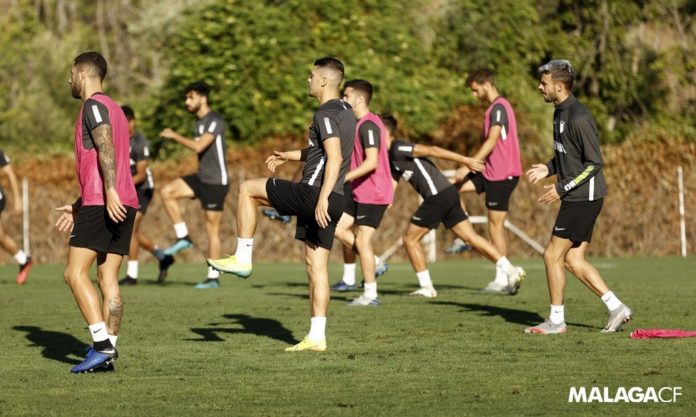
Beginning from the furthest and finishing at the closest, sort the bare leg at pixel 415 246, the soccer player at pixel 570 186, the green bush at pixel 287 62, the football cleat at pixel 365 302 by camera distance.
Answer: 1. the green bush at pixel 287 62
2. the bare leg at pixel 415 246
3. the football cleat at pixel 365 302
4. the soccer player at pixel 570 186

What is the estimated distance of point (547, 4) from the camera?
3491 cm

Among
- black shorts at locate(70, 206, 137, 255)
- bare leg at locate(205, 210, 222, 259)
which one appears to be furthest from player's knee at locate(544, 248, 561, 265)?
bare leg at locate(205, 210, 222, 259)

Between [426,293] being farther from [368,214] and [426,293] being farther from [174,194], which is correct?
[174,194]

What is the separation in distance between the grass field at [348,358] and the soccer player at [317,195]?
0.53 meters

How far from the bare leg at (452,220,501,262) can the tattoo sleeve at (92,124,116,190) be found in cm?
682

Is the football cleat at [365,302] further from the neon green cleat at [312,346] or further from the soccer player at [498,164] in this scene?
the neon green cleat at [312,346]

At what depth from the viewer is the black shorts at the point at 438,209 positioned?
14898 mm

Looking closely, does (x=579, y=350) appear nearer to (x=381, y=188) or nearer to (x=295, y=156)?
(x=295, y=156)

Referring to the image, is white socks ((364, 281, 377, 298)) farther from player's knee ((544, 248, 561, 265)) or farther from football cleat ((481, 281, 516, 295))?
player's knee ((544, 248, 561, 265))

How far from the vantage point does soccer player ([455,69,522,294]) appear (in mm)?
15203

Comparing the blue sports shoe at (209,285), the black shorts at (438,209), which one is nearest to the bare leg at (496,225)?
the black shorts at (438,209)

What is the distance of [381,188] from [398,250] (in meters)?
11.2

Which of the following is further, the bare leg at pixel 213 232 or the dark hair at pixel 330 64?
the bare leg at pixel 213 232

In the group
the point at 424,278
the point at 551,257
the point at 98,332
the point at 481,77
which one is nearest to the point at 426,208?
the point at 424,278
